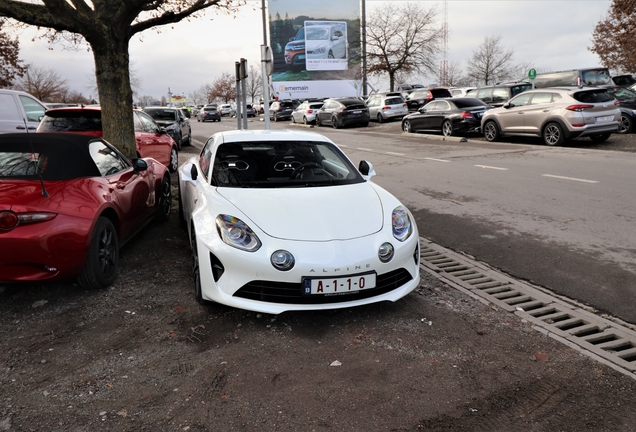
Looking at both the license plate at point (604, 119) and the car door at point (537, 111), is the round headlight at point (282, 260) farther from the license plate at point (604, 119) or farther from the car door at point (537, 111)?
the car door at point (537, 111)

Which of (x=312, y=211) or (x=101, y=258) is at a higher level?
(x=312, y=211)

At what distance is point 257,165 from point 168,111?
1460cm

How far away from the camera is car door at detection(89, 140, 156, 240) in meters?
5.08

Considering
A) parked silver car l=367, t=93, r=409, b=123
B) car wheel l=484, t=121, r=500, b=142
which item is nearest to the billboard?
parked silver car l=367, t=93, r=409, b=123

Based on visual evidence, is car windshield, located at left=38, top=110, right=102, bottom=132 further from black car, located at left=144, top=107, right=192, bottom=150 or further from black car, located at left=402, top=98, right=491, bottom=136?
black car, located at left=402, top=98, right=491, bottom=136

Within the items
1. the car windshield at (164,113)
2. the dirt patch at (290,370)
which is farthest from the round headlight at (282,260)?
the car windshield at (164,113)

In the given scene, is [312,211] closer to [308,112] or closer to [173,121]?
[173,121]

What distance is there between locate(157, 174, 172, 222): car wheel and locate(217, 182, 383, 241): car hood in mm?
2569

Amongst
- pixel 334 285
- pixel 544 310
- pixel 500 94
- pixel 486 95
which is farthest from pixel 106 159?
pixel 486 95

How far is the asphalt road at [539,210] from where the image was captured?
4.89 m

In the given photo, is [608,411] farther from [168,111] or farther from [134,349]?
[168,111]

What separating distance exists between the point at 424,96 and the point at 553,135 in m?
14.9

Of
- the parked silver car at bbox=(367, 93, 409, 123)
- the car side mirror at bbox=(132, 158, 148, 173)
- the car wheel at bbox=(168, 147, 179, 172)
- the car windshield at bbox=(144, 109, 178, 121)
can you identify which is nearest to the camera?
the car side mirror at bbox=(132, 158, 148, 173)

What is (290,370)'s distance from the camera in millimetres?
3234
